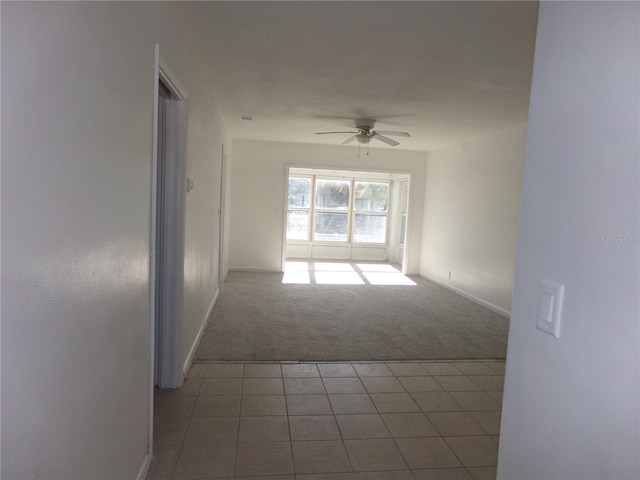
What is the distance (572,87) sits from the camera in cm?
104

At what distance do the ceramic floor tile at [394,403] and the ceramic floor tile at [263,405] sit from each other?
65cm

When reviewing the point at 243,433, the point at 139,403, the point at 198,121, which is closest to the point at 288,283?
the point at 198,121

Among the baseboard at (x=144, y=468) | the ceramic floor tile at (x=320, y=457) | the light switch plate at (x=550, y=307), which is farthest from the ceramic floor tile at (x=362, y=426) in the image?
the light switch plate at (x=550, y=307)

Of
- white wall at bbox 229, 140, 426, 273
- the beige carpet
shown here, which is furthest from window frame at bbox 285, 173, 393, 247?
the beige carpet

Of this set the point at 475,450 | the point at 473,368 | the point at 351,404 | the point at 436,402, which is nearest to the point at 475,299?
the point at 473,368

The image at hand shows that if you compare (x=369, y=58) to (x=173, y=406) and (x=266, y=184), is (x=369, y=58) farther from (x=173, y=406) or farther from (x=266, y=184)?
(x=266, y=184)

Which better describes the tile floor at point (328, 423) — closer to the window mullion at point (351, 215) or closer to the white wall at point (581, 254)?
the white wall at point (581, 254)

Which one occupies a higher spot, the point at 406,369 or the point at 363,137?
the point at 363,137

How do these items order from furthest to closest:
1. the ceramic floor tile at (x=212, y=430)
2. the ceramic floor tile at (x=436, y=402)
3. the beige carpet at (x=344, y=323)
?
1. the beige carpet at (x=344, y=323)
2. the ceramic floor tile at (x=436, y=402)
3. the ceramic floor tile at (x=212, y=430)

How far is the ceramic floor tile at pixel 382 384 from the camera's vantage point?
3191mm

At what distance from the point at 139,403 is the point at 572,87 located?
6.66ft

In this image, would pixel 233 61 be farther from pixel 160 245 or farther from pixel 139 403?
pixel 139 403

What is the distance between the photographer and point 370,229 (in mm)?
10367

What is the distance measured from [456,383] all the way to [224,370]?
5.97 feet
